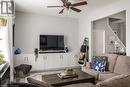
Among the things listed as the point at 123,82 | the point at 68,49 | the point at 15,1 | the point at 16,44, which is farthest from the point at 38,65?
the point at 123,82

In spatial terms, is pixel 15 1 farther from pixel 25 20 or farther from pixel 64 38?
pixel 64 38

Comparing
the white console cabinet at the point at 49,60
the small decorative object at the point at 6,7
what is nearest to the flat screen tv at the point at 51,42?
the white console cabinet at the point at 49,60

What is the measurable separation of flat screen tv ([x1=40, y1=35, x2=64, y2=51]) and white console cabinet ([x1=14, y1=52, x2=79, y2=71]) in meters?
0.44

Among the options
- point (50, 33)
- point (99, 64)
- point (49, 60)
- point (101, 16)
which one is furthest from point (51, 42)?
point (99, 64)

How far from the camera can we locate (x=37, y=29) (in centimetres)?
623

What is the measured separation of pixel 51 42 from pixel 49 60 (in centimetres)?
88

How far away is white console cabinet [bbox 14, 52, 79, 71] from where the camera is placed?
5.45 m

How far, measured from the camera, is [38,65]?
5.71 meters

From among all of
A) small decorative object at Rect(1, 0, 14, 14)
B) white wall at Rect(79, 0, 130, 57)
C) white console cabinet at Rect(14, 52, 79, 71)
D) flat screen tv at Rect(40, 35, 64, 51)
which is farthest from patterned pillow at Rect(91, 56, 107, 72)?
small decorative object at Rect(1, 0, 14, 14)

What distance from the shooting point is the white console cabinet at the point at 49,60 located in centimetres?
545

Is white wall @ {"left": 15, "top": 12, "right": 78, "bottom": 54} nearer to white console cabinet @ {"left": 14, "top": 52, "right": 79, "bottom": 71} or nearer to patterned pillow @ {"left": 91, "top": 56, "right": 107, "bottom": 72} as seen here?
white console cabinet @ {"left": 14, "top": 52, "right": 79, "bottom": 71}

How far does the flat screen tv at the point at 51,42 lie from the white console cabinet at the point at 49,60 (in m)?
0.44

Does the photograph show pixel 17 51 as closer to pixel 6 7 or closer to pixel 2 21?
pixel 2 21

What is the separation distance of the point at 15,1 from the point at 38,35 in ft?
7.02
